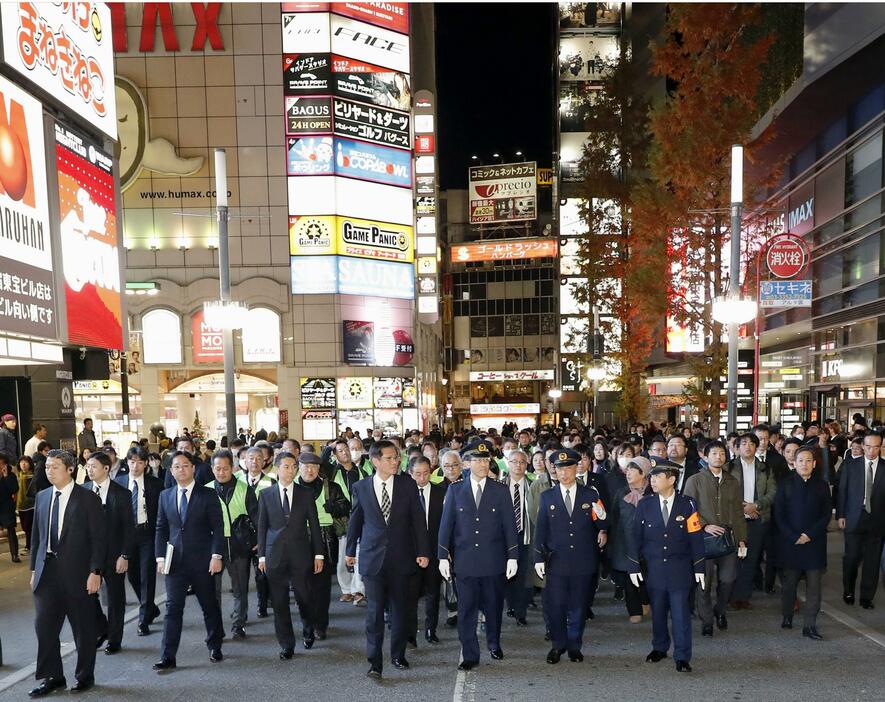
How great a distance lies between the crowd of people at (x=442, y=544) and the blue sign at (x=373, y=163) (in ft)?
70.7

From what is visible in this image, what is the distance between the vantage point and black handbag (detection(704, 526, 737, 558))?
6980mm

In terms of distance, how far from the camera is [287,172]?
27531 millimetres

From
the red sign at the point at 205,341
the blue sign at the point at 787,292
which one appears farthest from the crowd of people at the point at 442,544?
the red sign at the point at 205,341

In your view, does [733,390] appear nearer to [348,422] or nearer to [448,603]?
[448,603]

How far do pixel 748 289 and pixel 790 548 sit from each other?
12785mm

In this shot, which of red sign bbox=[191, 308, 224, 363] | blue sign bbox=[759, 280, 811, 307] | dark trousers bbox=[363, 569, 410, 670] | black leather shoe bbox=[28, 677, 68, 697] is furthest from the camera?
red sign bbox=[191, 308, 224, 363]

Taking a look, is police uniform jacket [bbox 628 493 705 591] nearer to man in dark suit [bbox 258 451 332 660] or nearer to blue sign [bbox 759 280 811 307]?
man in dark suit [bbox 258 451 332 660]

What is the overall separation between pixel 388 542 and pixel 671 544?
253 cm

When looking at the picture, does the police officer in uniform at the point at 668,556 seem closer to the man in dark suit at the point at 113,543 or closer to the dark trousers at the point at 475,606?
the dark trousers at the point at 475,606

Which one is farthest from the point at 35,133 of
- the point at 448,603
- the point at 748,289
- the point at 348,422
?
the point at 348,422

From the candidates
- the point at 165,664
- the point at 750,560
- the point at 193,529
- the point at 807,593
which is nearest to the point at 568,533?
the point at 807,593

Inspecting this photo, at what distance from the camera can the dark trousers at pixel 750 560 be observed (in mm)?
8016

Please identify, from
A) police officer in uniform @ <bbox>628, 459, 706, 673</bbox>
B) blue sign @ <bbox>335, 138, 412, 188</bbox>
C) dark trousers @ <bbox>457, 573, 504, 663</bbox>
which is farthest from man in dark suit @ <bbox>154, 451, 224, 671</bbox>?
blue sign @ <bbox>335, 138, 412, 188</bbox>

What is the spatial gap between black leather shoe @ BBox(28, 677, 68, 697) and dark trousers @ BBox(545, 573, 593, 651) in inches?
170
